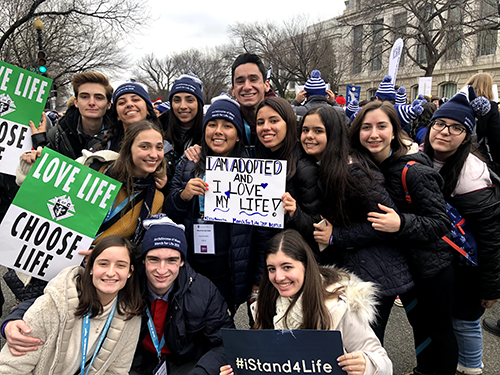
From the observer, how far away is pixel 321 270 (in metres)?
2.33

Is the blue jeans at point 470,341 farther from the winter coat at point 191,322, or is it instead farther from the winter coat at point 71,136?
the winter coat at point 71,136

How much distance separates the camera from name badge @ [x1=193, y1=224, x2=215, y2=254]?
2738mm

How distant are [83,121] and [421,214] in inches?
122

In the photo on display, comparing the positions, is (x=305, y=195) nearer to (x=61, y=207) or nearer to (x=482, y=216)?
(x=482, y=216)

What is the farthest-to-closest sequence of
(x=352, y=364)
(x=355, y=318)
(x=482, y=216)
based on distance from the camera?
1. (x=482, y=216)
2. (x=355, y=318)
3. (x=352, y=364)

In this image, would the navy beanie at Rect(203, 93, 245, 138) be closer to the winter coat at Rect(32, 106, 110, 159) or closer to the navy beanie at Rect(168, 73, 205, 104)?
the navy beanie at Rect(168, 73, 205, 104)

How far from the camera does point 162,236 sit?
7.80ft

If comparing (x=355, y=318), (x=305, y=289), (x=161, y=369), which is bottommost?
(x=161, y=369)

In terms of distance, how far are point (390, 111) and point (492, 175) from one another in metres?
0.96

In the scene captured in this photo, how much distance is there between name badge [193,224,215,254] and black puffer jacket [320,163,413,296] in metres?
0.94

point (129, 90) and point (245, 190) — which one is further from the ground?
point (129, 90)

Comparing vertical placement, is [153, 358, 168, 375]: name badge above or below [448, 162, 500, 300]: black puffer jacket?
below

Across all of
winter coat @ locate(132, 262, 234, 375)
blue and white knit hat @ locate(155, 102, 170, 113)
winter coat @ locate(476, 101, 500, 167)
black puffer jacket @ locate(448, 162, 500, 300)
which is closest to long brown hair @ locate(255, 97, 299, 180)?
winter coat @ locate(132, 262, 234, 375)

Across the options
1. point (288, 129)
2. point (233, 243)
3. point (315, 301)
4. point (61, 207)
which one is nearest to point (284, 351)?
point (315, 301)
